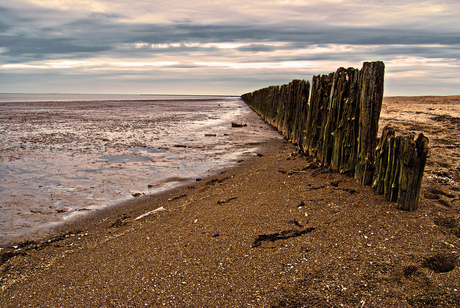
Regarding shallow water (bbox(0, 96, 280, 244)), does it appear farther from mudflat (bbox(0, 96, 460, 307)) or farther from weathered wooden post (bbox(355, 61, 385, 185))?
weathered wooden post (bbox(355, 61, 385, 185))

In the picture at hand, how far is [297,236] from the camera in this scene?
3109mm

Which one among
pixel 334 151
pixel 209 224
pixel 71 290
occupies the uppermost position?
pixel 334 151

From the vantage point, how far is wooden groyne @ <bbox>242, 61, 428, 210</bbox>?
3240 mm

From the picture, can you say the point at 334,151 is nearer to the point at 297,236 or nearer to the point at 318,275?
the point at 297,236

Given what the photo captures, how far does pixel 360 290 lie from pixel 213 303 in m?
1.22

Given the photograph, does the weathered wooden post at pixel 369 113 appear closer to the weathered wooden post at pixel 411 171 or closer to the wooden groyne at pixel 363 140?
the wooden groyne at pixel 363 140

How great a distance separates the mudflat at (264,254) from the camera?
2.34 m

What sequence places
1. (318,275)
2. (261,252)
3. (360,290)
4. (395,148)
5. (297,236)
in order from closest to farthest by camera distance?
(360,290), (318,275), (261,252), (297,236), (395,148)

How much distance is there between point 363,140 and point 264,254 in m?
2.39

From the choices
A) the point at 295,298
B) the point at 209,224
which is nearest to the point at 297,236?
the point at 295,298

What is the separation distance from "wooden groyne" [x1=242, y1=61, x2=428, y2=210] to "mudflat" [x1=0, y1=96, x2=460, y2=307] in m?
0.24

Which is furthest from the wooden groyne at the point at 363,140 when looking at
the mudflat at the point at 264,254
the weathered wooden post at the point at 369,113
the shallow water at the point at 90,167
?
the shallow water at the point at 90,167

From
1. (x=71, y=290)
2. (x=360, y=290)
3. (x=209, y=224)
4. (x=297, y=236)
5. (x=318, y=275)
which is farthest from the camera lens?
(x=209, y=224)

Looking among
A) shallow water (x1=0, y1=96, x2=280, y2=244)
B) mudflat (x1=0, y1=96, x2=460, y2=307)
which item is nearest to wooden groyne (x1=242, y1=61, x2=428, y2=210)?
mudflat (x1=0, y1=96, x2=460, y2=307)
